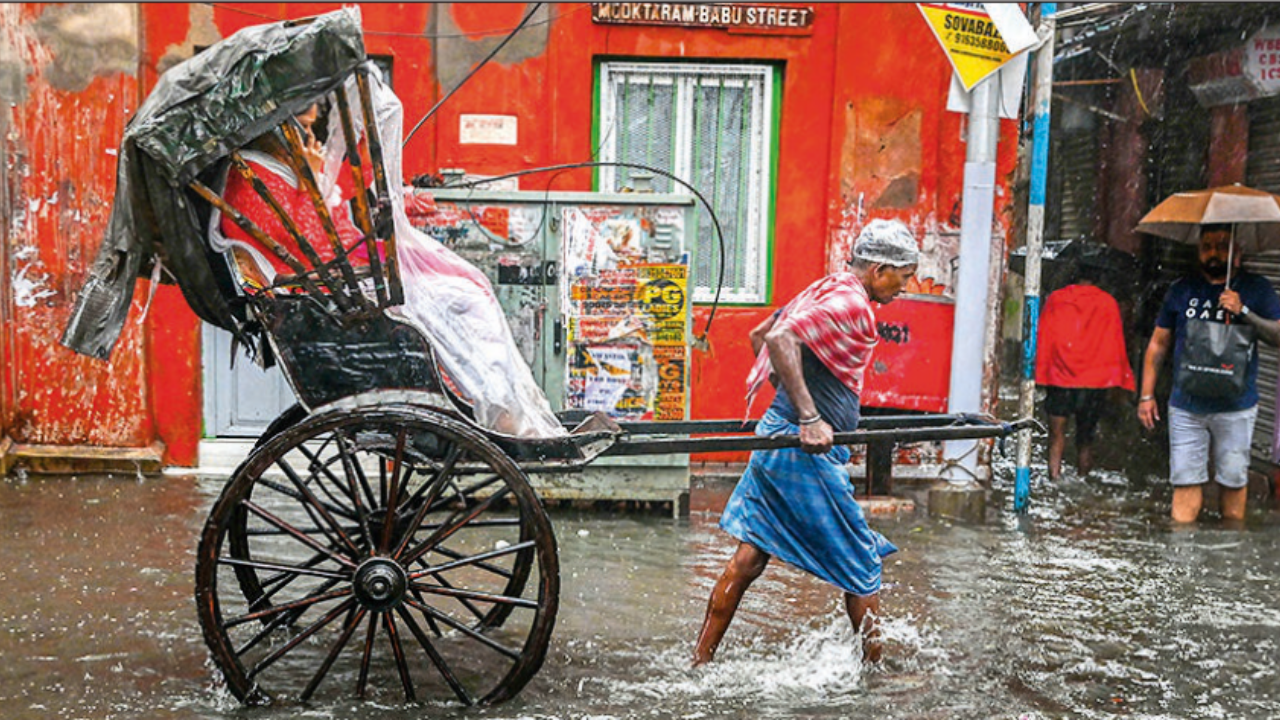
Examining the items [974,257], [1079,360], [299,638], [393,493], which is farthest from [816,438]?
[1079,360]

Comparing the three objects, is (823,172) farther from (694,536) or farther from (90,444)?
(90,444)

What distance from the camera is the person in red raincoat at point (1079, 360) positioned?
29.4ft

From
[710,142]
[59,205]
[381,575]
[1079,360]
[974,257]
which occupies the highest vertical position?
[710,142]

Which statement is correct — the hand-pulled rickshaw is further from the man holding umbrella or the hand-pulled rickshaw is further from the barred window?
the barred window

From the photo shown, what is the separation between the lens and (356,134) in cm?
430

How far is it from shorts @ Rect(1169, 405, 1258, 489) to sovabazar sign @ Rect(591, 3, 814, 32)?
352 centimetres

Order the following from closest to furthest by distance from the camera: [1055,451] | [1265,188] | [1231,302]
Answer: [1231,302] → [1055,451] → [1265,188]

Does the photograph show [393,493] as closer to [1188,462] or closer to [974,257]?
[974,257]

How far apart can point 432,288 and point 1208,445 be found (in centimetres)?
527

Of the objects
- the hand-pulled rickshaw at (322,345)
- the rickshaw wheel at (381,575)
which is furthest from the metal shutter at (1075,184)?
the rickshaw wheel at (381,575)

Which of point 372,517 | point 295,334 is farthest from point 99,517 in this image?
point 295,334

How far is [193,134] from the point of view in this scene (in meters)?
3.89

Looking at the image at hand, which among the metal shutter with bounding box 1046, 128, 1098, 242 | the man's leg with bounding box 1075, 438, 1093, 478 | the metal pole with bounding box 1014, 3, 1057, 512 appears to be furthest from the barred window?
the metal shutter with bounding box 1046, 128, 1098, 242

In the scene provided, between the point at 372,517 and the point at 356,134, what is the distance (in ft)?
4.75
